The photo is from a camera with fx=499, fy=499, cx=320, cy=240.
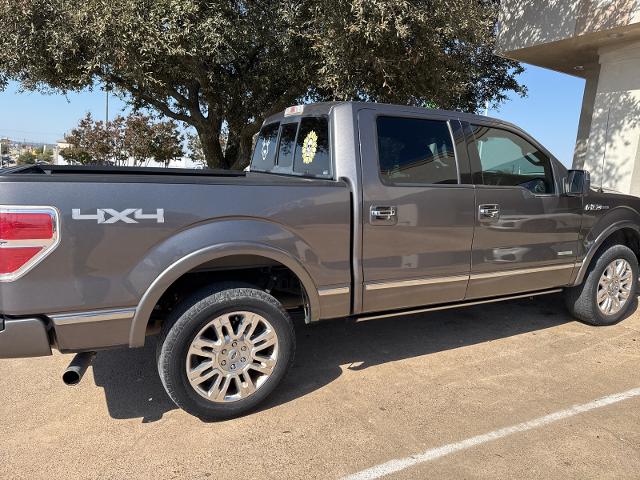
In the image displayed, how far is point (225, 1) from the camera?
23.1ft

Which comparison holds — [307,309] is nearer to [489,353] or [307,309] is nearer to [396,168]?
[396,168]

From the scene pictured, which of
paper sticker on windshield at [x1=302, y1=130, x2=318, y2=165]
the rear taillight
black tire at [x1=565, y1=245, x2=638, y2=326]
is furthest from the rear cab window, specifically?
black tire at [x1=565, y1=245, x2=638, y2=326]

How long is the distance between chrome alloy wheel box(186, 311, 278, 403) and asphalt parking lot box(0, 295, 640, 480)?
→ 225 mm

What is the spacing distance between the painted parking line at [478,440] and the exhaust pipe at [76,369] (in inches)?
62.6

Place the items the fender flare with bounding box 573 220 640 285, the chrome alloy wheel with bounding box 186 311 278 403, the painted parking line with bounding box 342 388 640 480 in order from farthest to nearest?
1. the fender flare with bounding box 573 220 640 285
2. the chrome alloy wheel with bounding box 186 311 278 403
3. the painted parking line with bounding box 342 388 640 480

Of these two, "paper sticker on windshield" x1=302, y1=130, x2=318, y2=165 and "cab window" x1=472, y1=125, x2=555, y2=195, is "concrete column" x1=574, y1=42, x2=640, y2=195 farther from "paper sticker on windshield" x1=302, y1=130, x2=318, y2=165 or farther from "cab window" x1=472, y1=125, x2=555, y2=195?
"paper sticker on windshield" x1=302, y1=130, x2=318, y2=165

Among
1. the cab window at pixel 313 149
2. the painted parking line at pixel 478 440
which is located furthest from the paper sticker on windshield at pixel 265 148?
the painted parking line at pixel 478 440

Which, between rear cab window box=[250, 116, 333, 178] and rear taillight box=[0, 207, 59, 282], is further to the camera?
rear cab window box=[250, 116, 333, 178]

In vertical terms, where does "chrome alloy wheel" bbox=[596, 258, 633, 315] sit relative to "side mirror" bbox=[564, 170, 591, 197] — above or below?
below

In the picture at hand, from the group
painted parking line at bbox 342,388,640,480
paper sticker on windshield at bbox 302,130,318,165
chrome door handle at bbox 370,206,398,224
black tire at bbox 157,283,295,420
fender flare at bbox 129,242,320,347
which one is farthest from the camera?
paper sticker on windshield at bbox 302,130,318,165

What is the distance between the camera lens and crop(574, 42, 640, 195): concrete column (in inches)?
336

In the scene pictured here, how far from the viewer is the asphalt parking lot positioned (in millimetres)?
2691

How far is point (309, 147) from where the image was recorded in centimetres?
384

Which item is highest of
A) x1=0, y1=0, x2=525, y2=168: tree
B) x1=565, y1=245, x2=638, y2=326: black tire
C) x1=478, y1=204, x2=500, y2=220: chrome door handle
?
x1=0, y1=0, x2=525, y2=168: tree
